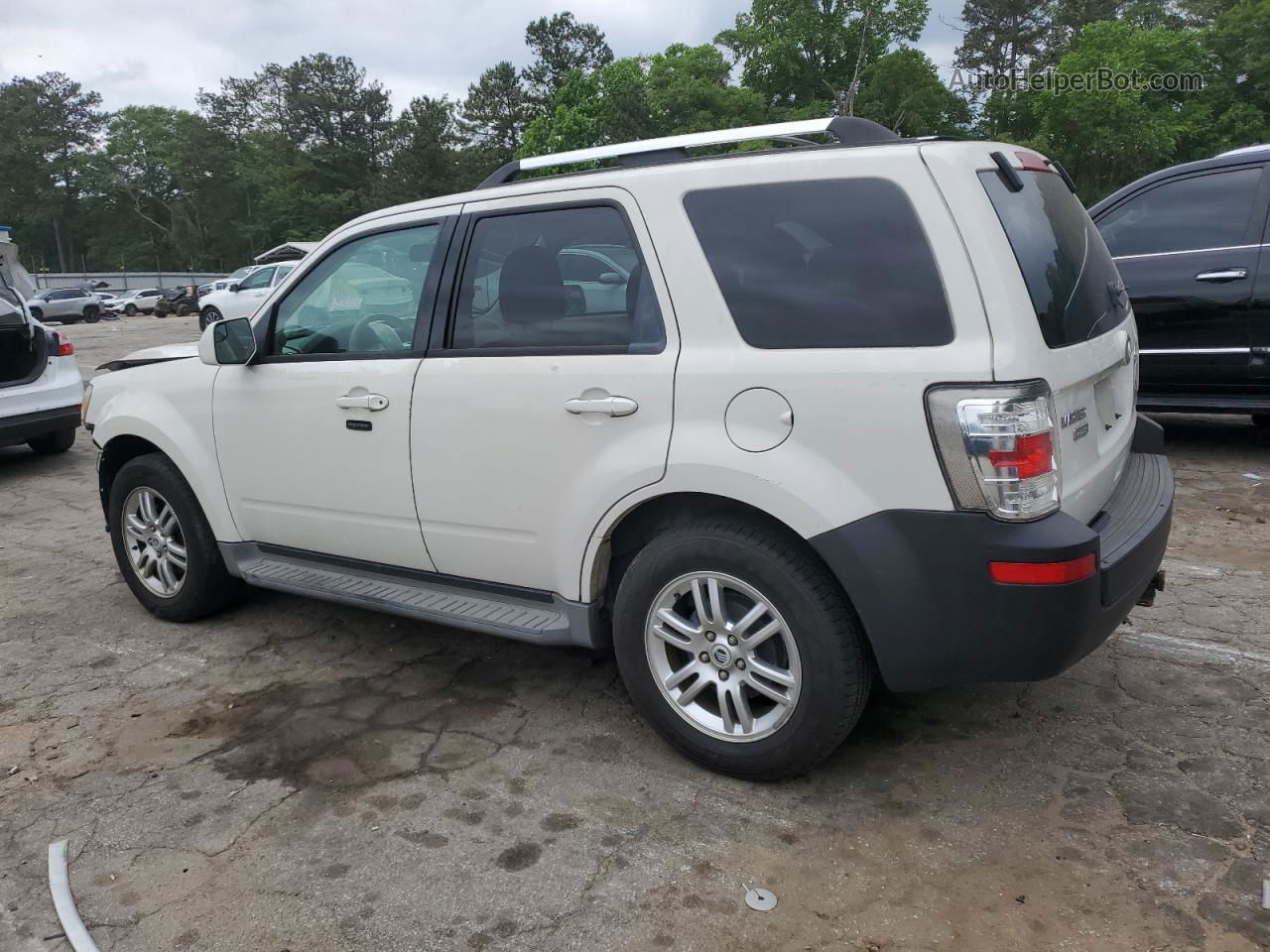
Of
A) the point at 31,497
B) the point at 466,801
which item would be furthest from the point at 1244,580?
the point at 31,497

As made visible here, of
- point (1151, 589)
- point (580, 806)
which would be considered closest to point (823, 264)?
Answer: point (1151, 589)

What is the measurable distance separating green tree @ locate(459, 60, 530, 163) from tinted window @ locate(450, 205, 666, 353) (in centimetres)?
7574

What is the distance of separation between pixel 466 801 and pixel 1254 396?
225 inches

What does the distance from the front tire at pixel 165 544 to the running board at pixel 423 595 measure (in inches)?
7.4

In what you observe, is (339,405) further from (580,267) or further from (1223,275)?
(1223,275)

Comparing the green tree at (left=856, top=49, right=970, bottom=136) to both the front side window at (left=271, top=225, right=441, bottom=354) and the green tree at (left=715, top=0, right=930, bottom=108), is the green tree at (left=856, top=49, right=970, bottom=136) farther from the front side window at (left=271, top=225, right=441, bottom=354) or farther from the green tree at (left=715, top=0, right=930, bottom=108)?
the front side window at (left=271, top=225, right=441, bottom=354)

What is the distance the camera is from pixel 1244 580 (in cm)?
448

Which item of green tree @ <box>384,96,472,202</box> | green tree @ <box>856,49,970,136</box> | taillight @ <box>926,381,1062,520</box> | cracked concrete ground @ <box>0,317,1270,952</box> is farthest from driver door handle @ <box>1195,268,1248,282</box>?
green tree @ <box>384,96,472,202</box>

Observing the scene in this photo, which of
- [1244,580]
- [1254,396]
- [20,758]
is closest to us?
[20,758]

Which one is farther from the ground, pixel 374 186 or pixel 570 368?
pixel 374 186

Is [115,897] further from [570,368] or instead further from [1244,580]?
[1244,580]

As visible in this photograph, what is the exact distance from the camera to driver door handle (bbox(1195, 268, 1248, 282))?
20.1 ft

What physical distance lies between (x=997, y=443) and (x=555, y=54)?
3211 inches

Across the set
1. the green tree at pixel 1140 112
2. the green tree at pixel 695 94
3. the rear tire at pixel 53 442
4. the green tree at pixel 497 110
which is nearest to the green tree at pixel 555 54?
the green tree at pixel 497 110
